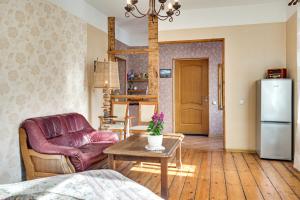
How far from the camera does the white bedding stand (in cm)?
123

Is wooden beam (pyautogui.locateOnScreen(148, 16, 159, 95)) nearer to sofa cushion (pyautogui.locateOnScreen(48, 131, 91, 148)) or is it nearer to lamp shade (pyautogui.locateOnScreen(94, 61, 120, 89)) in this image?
lamp shade (pyautogui.locateOnScreen(94, 61, 120, 89))

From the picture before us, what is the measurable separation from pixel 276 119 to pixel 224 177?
1.64 m

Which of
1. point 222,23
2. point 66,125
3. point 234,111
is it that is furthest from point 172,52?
point 66,125

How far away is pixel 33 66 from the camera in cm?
339

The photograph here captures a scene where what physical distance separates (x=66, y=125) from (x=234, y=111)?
10.8ft

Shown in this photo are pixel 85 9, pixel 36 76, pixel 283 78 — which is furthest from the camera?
pixel 85 9

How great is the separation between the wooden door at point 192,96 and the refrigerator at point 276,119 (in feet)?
8.65

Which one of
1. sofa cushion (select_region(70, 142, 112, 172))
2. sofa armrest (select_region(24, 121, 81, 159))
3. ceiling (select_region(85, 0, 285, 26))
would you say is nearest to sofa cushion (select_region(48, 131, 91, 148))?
sofa cushion (select_region(70, 142, 112, 172))

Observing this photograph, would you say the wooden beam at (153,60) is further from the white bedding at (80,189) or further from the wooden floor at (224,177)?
the white bedding at (80,189)

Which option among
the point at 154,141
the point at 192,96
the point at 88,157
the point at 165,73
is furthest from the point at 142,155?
the point at 192,96

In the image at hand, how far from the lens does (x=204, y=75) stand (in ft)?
23.1

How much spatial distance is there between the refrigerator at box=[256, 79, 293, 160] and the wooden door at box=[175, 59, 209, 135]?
2637mm

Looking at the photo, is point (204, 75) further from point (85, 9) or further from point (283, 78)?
point (85, 9)

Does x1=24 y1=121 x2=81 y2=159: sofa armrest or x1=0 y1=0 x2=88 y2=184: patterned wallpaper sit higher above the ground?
x1=0 y1=0 x2=88 y2=184: patterned wallpaper
